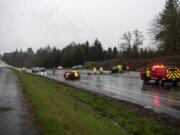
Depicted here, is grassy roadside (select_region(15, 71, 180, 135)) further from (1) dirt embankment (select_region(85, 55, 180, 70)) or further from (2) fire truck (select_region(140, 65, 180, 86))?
(1) dirt embankment (select_region(85, 55, 180, 70))

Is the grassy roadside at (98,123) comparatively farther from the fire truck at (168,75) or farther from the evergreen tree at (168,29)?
the evergreen tree at (168,29)

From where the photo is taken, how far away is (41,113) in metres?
11.9

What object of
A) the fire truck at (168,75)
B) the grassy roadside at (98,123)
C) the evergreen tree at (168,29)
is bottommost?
the grassy roadside at (98,123)

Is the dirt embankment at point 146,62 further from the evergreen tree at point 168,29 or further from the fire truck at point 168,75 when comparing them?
the fire truck at point 168,75

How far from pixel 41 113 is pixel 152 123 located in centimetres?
421

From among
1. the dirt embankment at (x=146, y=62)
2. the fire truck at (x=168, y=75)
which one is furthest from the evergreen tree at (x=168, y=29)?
the fire truck at (x=168, y=75)

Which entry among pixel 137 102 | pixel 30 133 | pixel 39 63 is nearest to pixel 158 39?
pixel 137 102

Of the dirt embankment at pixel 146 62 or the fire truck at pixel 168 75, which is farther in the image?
the dirt embankment at pixel 146 62

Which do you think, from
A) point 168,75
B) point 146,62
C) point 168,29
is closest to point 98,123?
point 168,75

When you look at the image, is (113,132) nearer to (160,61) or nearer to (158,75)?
(158,75)

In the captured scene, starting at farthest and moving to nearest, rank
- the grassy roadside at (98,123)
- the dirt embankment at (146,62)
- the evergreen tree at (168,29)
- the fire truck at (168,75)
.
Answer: the evergreen tree at (168,29), the dirt embankment at (146,62), the fire truck at (168,75), the grassy roadside at (98,123)

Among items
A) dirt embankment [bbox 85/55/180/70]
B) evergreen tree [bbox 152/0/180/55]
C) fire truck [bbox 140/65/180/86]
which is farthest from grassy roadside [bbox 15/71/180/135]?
evergreen tree [bbox 152/0/180/55]

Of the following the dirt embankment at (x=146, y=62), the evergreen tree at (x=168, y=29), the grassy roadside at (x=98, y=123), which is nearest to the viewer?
the grassy roadside at (x=98, y=123)

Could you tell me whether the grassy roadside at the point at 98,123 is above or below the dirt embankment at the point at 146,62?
below
